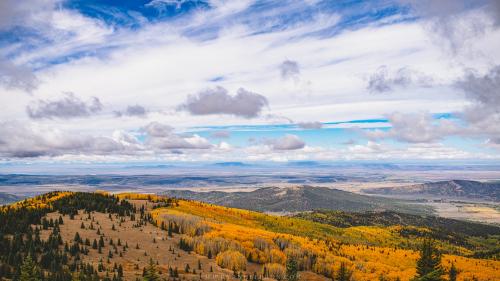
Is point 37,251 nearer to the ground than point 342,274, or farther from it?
farther from it

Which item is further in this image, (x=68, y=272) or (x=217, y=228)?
(x=217, y=228)

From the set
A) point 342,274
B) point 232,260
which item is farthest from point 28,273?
point 342,274

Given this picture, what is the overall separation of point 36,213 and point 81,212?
34.6 ft

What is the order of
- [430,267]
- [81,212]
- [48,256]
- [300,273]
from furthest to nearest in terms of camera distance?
1. [81,212]
2. [300,273]
3. [430,267]
4. [48,256]

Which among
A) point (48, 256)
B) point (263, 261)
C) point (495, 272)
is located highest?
point (48, 256)

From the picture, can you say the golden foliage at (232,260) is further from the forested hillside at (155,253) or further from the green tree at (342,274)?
the green tree at (342,274)

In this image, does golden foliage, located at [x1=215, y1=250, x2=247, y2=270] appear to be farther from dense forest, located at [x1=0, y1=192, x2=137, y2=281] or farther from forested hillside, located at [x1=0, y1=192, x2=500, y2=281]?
dense forest, located at [x1=0, y1=192, x2=137, y2=281]

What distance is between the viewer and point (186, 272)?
1709 inches

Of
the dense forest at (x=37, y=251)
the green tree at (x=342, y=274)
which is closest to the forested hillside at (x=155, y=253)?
the dense forest at (x=37, y=251)

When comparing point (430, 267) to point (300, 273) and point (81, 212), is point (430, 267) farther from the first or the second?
point (81, 212)

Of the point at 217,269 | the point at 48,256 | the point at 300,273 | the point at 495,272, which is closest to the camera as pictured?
the point at 48,256

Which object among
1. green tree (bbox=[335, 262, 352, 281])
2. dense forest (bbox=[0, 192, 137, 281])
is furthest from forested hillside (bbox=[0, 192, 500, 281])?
green tree (bbox=[335, 262, 352, 281])

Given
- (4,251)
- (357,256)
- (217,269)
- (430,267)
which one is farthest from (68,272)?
(357,256)

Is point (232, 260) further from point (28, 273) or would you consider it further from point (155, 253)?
point (28, 273)
